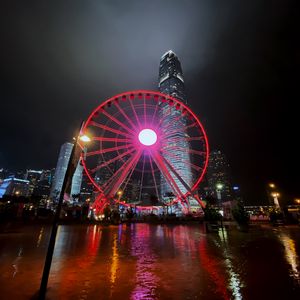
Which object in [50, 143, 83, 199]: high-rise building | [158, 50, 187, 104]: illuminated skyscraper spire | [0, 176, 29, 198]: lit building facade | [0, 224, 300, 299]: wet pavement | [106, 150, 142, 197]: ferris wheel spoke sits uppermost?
[158, 50, 187, 104]: illuminated skyscraper spire

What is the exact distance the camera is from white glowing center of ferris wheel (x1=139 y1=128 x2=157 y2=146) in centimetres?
2550

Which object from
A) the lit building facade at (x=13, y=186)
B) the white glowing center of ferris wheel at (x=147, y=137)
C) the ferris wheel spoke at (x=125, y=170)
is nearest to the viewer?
the white glowing center of ferris wheel at (x=147, y=137)

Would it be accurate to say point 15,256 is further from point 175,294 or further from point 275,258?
point 275,258

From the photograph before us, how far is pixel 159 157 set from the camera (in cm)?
2645

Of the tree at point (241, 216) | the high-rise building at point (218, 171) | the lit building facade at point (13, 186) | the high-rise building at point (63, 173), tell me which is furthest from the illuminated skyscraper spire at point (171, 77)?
the tree at point (241, 216)

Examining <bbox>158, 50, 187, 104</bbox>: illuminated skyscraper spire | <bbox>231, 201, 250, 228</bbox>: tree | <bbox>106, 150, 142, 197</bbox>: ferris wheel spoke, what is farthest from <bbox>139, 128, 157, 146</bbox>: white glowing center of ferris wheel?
<bbox>158, 50, 187, 104</bbox>: illuminated skyscraper spire

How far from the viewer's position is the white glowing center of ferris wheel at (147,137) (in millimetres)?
25500

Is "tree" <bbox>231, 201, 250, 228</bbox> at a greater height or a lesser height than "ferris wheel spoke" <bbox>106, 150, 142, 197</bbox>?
lesser

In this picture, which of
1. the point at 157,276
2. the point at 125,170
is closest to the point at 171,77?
the point at 125,170

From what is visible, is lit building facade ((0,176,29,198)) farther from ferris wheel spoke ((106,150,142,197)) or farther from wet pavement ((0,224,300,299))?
wet pavement ((0,224,300,299))

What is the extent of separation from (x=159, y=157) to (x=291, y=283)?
21529mm

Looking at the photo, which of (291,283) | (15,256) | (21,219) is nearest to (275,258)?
(291,283)

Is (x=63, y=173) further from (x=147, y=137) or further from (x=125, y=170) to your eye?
(x=147, y=137)

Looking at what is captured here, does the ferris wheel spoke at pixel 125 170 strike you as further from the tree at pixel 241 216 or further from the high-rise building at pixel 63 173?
the high-rise building at pixel 63 173
